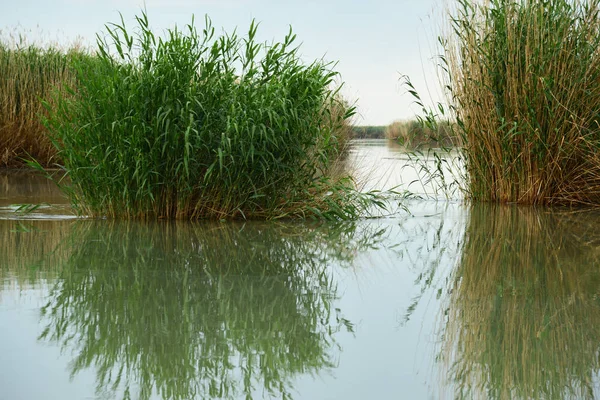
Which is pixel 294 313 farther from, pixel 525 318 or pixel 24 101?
pixel 24 101

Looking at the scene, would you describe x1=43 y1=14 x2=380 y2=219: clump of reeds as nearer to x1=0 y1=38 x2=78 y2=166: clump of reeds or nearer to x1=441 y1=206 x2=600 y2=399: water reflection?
x1=441 y1=206 x2=600 y2=399: water reflection

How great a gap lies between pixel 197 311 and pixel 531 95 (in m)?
4.60

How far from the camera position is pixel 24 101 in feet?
33.2

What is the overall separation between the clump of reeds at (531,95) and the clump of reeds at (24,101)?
19.1ft

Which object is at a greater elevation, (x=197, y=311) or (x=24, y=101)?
(x=24, y=101)

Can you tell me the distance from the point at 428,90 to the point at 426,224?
1.86m

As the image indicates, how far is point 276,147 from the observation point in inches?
210

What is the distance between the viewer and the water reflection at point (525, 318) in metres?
2.12

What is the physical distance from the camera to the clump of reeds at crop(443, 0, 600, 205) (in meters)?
6.42

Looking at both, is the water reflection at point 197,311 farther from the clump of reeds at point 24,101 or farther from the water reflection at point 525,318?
the clump of reeds at point 24,101

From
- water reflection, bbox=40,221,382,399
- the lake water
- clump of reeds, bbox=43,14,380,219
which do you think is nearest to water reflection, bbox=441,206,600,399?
the lake water

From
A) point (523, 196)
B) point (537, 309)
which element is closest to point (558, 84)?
point (523, 196)

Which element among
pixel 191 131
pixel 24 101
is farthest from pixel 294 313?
pixel 24 101

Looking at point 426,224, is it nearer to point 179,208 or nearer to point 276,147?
point 276,147
